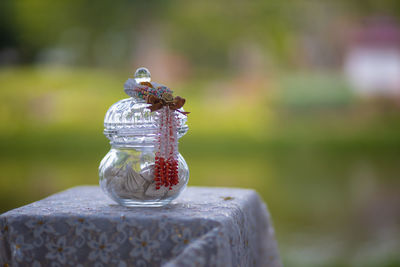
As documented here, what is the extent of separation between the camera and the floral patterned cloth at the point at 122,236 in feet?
3.68

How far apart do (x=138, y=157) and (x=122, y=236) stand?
0.21m

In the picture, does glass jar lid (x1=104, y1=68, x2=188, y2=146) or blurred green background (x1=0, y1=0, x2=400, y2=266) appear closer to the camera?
glass jar lid (x1=104, y1=68, x2=188, y2=146)

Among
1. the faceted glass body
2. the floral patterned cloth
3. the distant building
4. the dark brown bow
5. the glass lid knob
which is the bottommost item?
the floral patterned cloth

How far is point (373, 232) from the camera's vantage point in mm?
3482

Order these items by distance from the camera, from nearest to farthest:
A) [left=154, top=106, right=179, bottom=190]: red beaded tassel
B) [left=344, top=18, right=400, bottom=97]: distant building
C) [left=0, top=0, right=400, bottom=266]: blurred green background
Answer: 1. [left=154, top=106, right=179, bottom=190]: red beaded tassel
2. [left=0, top=0, right=400, bottom=266]: blurred green background
3. [left=344, top=18, right=400, bottom=97]: distant building

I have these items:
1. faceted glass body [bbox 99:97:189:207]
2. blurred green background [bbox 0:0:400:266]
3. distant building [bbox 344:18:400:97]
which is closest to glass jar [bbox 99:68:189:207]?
faceted glass body [bbox 99:97:189:207]

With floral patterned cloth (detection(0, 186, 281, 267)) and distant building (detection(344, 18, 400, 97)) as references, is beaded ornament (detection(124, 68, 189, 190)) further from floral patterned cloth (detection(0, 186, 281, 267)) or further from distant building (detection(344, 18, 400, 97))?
distant building (detection(344, 18, 400, 97))

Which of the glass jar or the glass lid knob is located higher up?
the glass lid knob

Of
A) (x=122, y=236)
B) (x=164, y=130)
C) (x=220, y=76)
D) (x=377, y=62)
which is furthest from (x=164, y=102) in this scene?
(x=377, y=62)

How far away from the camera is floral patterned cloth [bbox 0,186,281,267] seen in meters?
1.12

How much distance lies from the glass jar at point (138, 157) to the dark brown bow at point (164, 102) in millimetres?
17

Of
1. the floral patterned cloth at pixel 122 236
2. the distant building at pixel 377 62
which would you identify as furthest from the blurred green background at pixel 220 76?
the floral patterned cloth at pixel 122 236

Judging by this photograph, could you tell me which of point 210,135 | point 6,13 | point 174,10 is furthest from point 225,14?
point 6,13

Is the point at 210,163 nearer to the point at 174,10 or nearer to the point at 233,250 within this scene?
the point at 174,10
